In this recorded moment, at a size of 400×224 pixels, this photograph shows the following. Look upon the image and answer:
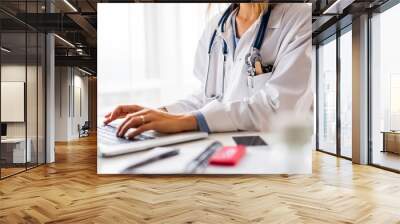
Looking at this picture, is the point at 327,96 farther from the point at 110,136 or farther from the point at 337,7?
the point at 110,136

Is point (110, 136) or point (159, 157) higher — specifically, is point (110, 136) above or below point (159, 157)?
above

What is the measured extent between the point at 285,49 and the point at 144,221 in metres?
2.96

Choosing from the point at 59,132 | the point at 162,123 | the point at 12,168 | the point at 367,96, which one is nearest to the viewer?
the point at 162,123

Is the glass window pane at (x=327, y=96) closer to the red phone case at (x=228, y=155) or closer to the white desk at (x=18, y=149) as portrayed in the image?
the red phone case at (x=228, y=155)

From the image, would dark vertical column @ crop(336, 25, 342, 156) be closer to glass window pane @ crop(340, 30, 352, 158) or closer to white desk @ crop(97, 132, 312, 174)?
glass window pane @ crop(340, 30, 352, 158)

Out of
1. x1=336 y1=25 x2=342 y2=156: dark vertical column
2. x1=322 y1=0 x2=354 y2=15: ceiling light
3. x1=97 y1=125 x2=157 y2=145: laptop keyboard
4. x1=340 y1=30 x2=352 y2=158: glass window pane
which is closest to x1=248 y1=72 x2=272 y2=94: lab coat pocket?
x1=97 y1=125 x2=157 y2=145: laptop keyboard

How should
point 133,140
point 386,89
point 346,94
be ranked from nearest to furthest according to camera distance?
point 133,140 → point 386,89 → point 346,94

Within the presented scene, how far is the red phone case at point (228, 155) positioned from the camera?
5234 millimetres

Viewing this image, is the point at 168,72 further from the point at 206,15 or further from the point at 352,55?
the point at 352,55

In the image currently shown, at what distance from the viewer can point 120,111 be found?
5.29 meters

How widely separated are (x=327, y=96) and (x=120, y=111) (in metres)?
6.27

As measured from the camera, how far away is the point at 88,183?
5.57 meters

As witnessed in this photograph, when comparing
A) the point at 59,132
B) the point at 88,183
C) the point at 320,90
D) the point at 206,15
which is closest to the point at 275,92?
the point at 206,15

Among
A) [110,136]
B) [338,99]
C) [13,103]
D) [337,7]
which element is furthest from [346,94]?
[13,103]
